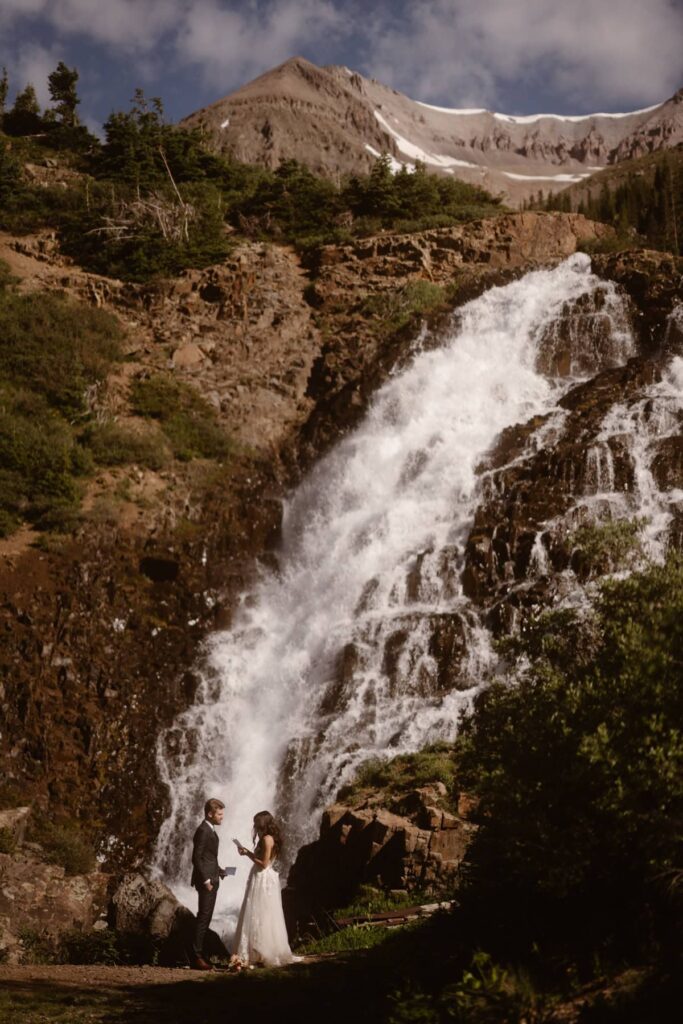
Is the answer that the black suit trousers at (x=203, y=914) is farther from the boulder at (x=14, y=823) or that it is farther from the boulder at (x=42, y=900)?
the boulder at (x=14, y=823)

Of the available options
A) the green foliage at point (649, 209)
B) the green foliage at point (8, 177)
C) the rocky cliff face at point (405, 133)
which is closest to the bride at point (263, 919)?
the green foliage at point (8, 177)

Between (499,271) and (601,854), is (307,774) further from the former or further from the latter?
(499,271)

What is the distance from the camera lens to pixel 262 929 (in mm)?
9305

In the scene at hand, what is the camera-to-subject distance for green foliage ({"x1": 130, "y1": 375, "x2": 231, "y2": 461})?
96.3ft

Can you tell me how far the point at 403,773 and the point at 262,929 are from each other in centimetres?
655

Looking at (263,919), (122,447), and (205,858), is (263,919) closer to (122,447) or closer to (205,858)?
(205,858)

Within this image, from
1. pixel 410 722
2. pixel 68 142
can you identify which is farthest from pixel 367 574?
pixel 68 142

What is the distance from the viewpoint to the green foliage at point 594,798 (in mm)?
6266

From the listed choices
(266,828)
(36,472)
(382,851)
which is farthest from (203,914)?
(36,472)

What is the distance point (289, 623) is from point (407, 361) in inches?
494

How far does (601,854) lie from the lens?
6.68 metres

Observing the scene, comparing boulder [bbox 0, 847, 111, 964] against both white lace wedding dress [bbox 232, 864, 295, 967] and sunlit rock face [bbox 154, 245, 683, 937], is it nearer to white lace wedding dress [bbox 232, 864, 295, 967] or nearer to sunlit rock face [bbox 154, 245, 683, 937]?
sunlit rock face [bbox 154, 245, 683, 937]

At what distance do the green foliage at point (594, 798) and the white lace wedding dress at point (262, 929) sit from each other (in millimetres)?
2600

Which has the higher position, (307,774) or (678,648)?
(307,774)
